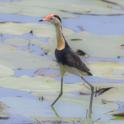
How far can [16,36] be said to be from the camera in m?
7.40

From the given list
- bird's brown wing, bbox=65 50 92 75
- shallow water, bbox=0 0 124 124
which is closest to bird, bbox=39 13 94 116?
bird's brown wing, bbox=65 50 92 75

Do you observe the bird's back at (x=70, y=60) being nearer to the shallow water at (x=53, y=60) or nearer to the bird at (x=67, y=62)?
the bird at (x=67, y=62)

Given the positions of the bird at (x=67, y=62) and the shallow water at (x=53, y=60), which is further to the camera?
the bird at (x=67, y=62)

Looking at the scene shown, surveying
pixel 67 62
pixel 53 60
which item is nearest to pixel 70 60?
pixel 67 62

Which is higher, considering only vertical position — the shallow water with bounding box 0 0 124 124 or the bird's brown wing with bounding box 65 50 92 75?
the bird's brown wing with bounding box 65 50 92 75

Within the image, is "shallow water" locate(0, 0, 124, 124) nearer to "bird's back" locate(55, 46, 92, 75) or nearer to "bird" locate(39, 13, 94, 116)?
"bird" locate(39, 13, 94, 116)

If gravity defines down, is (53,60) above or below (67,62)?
below

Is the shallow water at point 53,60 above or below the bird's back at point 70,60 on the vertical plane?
below

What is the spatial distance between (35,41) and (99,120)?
1790 millimetres

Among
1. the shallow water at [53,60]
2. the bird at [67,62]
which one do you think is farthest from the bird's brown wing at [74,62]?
the shallow water at [53,60]

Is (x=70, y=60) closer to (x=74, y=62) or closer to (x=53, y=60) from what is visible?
(x=74, y=62)

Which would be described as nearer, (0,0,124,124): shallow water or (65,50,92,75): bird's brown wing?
(0,0,124,124): shallow water

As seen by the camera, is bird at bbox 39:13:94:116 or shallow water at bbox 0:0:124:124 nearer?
shallow water at bbox 0:0:124:124

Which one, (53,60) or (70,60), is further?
(53,60)
